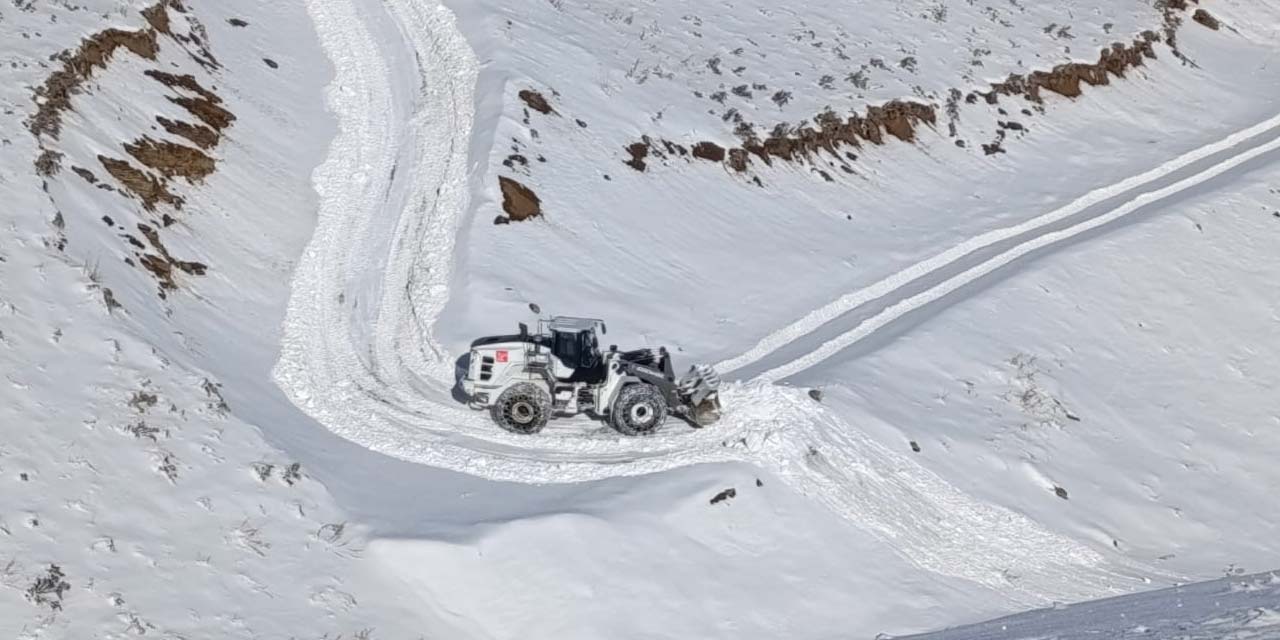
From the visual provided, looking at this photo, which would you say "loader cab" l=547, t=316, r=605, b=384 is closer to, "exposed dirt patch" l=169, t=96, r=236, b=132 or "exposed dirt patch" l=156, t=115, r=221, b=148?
"exposed dirt patch" l=156, t=115, r=221, b=148

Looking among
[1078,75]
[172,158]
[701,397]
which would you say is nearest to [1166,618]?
[701,397]

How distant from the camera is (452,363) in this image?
22.4 metres

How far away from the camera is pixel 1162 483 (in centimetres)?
2412

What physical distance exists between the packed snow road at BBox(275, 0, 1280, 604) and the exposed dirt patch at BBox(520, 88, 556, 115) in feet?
3.92

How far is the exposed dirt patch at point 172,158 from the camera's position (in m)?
24.8

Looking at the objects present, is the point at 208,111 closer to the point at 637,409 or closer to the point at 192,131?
the point at 192,131

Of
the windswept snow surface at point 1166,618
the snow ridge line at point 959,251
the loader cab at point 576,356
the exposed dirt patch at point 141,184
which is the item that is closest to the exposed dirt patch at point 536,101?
the snow ridge line at point 959,251

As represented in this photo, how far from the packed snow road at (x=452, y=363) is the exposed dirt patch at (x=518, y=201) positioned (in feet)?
2.91

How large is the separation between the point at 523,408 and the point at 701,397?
2.69 m

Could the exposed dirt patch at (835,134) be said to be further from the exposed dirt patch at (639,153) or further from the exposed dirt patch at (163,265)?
the exposed dirt patch at (163,265)

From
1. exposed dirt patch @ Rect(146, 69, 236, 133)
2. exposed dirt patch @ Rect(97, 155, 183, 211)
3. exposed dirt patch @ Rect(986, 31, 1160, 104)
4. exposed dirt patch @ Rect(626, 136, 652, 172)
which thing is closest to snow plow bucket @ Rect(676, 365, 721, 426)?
exposed dirt patch @ Rect(626, 136, 652, 172)

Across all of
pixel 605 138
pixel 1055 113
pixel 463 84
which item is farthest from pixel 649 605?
pixel 1055 113

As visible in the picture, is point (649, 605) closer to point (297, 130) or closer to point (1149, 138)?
point (297, 130)

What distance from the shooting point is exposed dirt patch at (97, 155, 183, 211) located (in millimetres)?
23609
